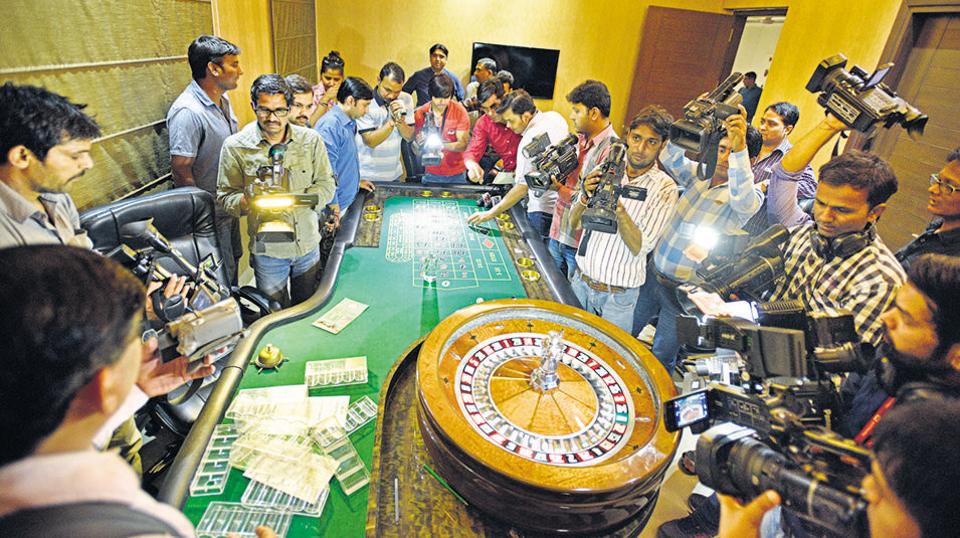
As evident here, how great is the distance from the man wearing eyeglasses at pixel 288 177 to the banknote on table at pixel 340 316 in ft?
1.80

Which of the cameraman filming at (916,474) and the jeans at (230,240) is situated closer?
the cameraman filming at (916,474)

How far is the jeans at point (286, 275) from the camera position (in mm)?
2934

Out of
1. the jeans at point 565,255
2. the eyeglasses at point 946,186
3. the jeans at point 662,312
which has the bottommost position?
the jeans at point 662,312

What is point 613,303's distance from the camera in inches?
119

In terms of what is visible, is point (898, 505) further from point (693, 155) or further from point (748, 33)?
point (748, 33)

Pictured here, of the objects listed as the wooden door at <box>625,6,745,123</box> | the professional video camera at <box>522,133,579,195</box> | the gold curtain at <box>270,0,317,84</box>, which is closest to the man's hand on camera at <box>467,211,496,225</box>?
the professional video camera at <box>522,133,579,195</box>

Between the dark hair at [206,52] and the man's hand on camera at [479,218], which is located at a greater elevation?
the dark hair at [206,52]

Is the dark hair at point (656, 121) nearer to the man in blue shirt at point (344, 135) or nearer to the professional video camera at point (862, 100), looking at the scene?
the professional video camera at point (862, 100)

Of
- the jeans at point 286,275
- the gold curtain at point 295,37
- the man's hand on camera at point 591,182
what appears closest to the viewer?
the man's hand on camera at point 591,182

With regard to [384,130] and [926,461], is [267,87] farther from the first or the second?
[926,461]

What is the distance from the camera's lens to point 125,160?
9.43ft

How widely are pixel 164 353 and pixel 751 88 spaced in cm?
853

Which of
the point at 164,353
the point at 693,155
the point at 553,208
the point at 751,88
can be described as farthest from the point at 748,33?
the point at 164,353

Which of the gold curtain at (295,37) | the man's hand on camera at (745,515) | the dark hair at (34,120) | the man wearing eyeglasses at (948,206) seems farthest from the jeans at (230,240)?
the man wearing eyeglasses at (948,206)
